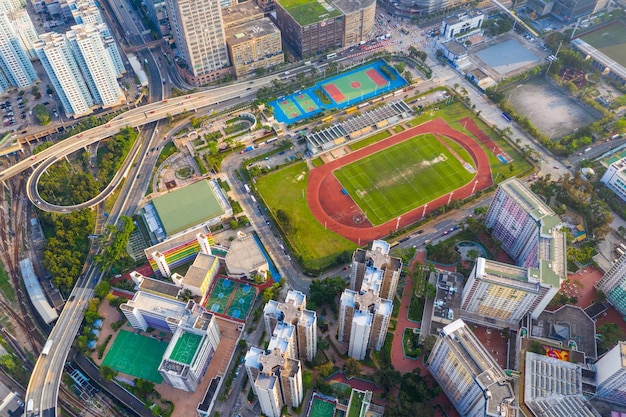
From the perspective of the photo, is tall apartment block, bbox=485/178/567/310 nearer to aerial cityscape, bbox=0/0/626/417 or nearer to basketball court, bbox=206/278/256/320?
aerial cityscape, bbox=0/0/626/417

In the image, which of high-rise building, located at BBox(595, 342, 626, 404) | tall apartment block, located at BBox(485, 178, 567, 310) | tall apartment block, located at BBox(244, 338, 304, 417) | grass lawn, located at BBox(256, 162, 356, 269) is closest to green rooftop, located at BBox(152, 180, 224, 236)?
grass lawn, located at BBox(256, 162, 356, 269)

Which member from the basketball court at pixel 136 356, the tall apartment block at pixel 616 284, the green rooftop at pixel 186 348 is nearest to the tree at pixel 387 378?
the green rooftop at pixel 186 348

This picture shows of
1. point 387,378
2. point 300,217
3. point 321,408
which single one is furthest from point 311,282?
point 321,408

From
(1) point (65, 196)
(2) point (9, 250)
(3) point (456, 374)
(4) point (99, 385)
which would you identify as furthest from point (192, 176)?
(3) point (456, 374)

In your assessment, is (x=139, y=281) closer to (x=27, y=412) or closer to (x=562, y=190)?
(x=27, y=412)

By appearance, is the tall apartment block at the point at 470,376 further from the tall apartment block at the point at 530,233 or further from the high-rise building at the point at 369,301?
the tall apartment block at the point at 530,233
